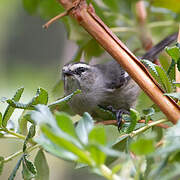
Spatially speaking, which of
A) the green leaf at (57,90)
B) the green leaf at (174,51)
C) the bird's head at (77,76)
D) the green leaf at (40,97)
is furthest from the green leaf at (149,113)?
the bird's head at (77,76)

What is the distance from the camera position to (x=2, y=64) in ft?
18.8

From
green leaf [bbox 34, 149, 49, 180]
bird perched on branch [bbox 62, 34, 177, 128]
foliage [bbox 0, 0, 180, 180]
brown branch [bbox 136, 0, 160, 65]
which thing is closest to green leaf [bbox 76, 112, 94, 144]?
foliage [bbox 0, 0, 180, 180]

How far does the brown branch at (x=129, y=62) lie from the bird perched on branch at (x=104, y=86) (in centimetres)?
140

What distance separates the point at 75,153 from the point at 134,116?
0.30 meters

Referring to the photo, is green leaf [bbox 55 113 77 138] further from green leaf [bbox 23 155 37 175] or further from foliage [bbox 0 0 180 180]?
green leaf [bbox 23 155 37 175]

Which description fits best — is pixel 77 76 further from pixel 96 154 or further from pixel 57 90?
pixel 96 154

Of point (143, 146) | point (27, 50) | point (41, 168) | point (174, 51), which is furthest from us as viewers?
point (27, 50)

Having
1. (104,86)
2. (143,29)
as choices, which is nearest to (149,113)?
(143,29)

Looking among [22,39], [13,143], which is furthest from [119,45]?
[22,39]

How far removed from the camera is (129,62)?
964 millimetres

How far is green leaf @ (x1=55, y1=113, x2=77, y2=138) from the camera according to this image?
57cm

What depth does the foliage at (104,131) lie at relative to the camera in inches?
21.7

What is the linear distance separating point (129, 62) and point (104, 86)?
1.71 m

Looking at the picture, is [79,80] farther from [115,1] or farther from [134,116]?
[134,116]
